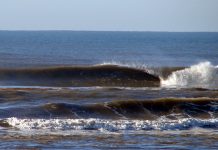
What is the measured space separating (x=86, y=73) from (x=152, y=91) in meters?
10.4

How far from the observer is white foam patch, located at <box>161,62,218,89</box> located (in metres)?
41.4

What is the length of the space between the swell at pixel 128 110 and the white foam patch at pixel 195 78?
1210 centimetres

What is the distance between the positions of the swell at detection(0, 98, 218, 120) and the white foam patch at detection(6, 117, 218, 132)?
1.39 metres

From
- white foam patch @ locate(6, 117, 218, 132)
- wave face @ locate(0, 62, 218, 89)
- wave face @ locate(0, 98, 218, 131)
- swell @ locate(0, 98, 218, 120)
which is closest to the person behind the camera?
white foam patch @ locate(6, 117, 218, 132)

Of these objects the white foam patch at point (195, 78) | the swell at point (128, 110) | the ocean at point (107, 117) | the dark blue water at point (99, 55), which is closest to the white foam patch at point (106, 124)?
the ocean at point (107, 117)

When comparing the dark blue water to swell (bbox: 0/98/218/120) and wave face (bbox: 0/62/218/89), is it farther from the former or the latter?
swell (bbox: 0/98/218/120)

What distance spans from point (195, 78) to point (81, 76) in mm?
7156

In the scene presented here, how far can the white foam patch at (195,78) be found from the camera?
1631 inches

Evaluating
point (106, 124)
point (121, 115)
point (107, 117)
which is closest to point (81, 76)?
point (121, 115)

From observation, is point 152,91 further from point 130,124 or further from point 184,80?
point 130,124

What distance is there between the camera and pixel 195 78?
A: 43.0 m

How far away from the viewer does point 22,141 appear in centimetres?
1986

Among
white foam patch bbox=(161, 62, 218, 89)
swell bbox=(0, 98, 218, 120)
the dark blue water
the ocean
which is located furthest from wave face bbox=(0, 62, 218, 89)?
swell bbox=(0, 98, 218, 120)

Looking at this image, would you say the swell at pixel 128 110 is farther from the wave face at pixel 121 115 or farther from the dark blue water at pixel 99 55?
the dark blue water at pixel 99 55
